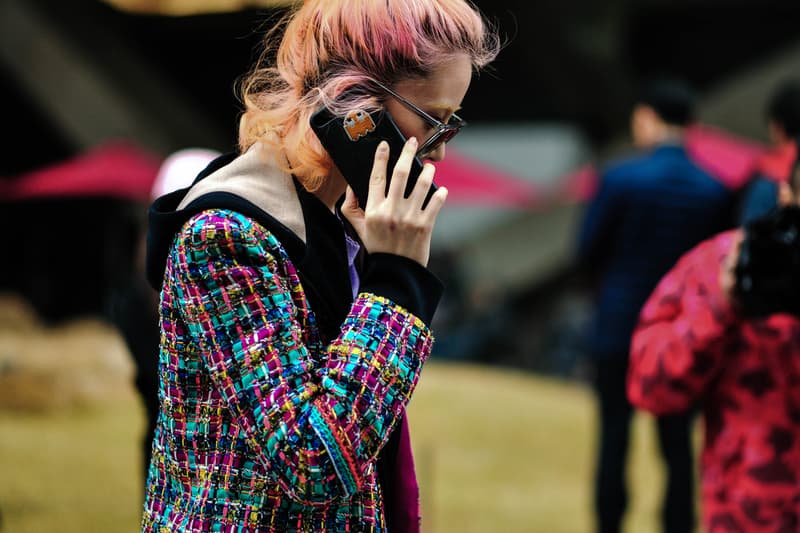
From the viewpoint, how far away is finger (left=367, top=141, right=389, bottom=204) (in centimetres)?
154

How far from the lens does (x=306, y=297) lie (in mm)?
1534

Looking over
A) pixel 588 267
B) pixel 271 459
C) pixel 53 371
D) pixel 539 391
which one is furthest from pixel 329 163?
pixel 539 391

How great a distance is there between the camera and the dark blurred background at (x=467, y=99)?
11.7 meters

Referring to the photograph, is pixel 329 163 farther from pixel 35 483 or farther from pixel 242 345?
pixel 35 483

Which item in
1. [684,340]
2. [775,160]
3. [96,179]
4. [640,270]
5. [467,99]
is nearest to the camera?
[684,340]

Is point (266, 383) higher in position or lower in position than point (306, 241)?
lower

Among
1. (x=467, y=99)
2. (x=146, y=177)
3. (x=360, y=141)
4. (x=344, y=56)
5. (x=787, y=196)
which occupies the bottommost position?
(x=360, y=141)

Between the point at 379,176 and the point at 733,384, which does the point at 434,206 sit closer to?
the point at 379,176

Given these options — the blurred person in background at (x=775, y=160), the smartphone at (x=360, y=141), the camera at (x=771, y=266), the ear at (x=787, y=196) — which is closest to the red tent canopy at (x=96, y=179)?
the blurred person in background at (x=775, y=160)

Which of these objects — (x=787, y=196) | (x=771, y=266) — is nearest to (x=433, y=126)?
(x=771, y=266)

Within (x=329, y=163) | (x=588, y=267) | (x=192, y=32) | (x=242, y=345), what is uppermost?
(x=192, y=32)

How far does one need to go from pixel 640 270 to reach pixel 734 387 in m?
2.24

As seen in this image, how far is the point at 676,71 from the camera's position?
14.5m

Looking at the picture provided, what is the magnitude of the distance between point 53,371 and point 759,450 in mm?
7695
